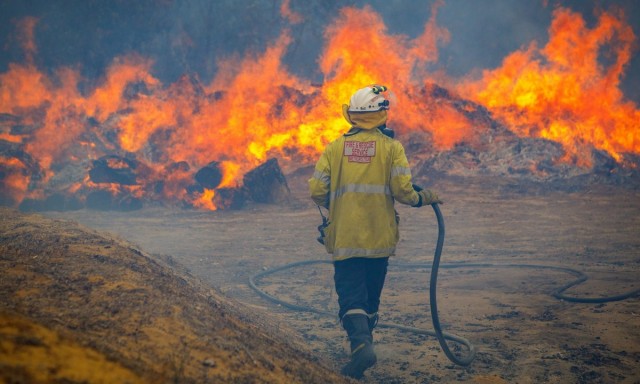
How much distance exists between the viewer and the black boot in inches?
162

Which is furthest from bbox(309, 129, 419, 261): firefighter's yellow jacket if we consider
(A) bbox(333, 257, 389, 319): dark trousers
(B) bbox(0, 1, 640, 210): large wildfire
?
(B) bbox(0, 1, 640, 210): large wildfire

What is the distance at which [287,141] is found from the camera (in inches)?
734

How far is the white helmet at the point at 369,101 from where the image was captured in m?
4.43

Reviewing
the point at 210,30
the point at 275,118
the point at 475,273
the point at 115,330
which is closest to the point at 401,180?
→ the point at 115,330

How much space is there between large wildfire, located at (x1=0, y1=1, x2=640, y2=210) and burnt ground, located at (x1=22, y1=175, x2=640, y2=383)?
1950 mm

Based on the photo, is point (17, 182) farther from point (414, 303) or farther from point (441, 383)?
point (441, 383)

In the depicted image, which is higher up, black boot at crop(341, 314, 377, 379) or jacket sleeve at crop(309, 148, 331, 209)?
jacket sleeve at crop(309, 148, 331, 209)

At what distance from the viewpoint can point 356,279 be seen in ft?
14.6

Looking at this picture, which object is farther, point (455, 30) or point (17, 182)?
point (455, 30)

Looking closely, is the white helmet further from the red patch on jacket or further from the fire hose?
the fire hose

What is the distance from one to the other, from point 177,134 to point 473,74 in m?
15.2

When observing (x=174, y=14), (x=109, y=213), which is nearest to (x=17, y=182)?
(x=109, y=213)

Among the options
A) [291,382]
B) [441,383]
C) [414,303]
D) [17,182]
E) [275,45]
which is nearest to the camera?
[291,382]

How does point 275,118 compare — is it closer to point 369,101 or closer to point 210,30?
point 210,30
